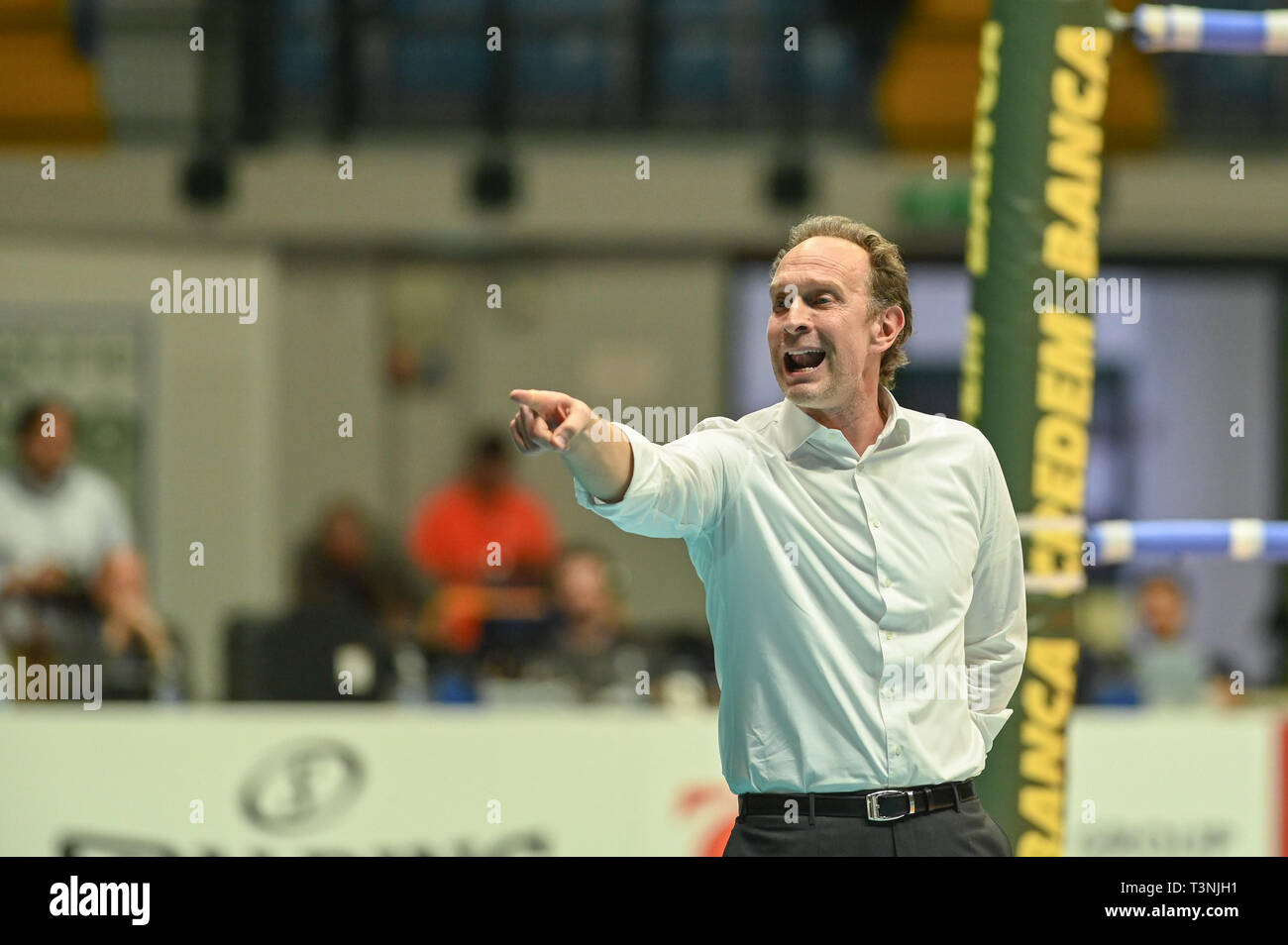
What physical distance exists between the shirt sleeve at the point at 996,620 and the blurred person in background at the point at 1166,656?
17.7 ft

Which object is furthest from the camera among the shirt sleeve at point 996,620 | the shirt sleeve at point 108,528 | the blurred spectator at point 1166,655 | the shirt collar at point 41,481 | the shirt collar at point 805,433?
the shirt sleeve at point 108,528

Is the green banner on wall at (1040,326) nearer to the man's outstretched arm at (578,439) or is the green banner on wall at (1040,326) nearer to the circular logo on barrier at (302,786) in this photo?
the man's outstretched arm at (578,439)

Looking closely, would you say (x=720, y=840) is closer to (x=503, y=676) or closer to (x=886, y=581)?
(x=503, y=676)

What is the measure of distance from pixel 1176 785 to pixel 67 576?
5137mm

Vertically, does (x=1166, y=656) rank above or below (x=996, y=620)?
below

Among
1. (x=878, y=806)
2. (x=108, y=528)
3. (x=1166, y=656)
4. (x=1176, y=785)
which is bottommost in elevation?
(x=1176, y=785)

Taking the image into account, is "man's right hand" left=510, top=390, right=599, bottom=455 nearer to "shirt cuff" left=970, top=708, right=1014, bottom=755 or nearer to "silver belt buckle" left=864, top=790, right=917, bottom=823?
"silver belt buckle" left=864, top=790, right=917, bottom=823

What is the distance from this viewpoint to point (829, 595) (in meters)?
2.54

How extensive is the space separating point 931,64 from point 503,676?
6.09 m

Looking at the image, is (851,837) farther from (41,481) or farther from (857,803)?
(41,481)

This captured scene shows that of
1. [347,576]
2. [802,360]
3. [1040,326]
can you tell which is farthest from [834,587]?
[347,576]

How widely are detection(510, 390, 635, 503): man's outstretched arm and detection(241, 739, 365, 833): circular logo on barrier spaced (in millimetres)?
4397

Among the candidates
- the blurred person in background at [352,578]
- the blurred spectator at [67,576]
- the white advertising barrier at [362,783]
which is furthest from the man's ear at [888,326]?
the blurred person in background at [352,578]

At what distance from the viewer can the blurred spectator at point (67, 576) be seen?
24.1ft
